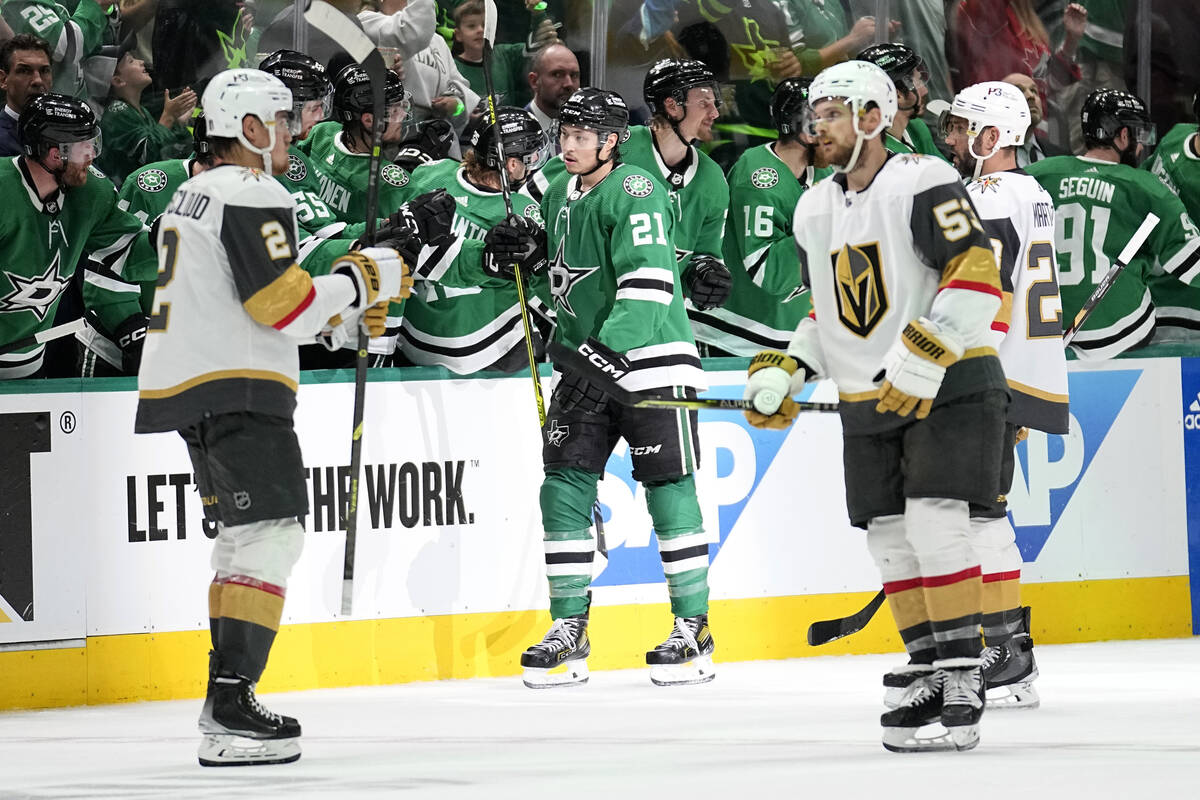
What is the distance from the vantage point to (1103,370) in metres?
6.37

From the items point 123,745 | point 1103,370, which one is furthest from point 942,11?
point 123,745

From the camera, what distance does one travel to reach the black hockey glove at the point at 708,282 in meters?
5.82

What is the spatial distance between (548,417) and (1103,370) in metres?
2.00

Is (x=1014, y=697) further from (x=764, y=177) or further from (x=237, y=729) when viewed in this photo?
(x=764, y=177)

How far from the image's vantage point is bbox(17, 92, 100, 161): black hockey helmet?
5.54 m

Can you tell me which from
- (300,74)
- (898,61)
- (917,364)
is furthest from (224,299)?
(898,61)

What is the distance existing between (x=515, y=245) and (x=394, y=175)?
2.54 feet

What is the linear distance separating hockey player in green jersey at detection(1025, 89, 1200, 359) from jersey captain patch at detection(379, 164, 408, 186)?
2310 millimetres

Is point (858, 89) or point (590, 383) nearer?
point (858, 89)

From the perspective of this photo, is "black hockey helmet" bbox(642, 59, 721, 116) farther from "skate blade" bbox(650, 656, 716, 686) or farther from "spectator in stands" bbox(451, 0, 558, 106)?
"skate blade" bbox(650, 656, 716, 686)

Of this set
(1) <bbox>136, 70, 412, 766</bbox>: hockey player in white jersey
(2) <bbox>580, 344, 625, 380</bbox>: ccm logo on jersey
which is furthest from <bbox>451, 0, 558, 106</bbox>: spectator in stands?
(1) <bbox>136, 70, 412, 766</bbox>: hockey player in white jersey

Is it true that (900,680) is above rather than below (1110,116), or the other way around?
below

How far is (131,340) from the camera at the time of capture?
221 inches

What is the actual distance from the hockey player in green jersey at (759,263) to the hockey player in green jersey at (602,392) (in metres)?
0.85
